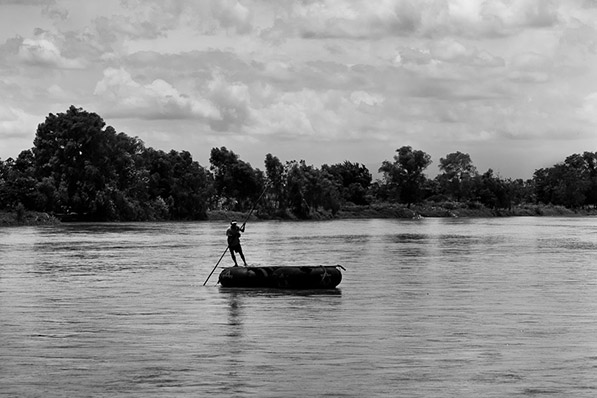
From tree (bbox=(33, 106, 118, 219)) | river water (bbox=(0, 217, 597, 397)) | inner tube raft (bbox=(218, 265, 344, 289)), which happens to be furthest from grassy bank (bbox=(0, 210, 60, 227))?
inner tube raft (bbox=(218, 265, 344, 289))

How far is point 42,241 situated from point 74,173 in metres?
63.9

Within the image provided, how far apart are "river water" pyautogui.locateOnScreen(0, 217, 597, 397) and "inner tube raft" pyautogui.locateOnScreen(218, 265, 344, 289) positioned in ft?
1.85

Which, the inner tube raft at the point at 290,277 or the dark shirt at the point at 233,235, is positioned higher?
the dark shirt at the point at 233,235

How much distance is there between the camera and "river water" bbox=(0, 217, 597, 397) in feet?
69.1

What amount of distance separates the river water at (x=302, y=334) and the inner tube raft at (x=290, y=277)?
1.85 feet

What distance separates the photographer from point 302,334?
2875 centimetres

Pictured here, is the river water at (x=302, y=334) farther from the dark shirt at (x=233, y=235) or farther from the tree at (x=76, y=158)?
the tree at (x=76, y=158)

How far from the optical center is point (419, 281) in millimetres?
50281

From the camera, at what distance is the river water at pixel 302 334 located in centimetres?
2105

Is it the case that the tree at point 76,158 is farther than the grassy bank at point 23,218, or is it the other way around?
the tree at point 76,158

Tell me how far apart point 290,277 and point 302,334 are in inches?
499

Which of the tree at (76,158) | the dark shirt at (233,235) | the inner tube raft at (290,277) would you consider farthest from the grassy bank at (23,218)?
the inner tube raft at (290,277)

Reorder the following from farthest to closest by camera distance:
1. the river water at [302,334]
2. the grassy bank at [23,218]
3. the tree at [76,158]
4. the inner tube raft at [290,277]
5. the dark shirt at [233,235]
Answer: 1. the tree at [76,158]
2. the grassy bank at [23,218]
3. the dark shirt at [233,235]
4. the inner tube raft at [290,277]
5. the river water at [302,334]

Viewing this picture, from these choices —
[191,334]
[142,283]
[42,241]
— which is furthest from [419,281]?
[42,241]
